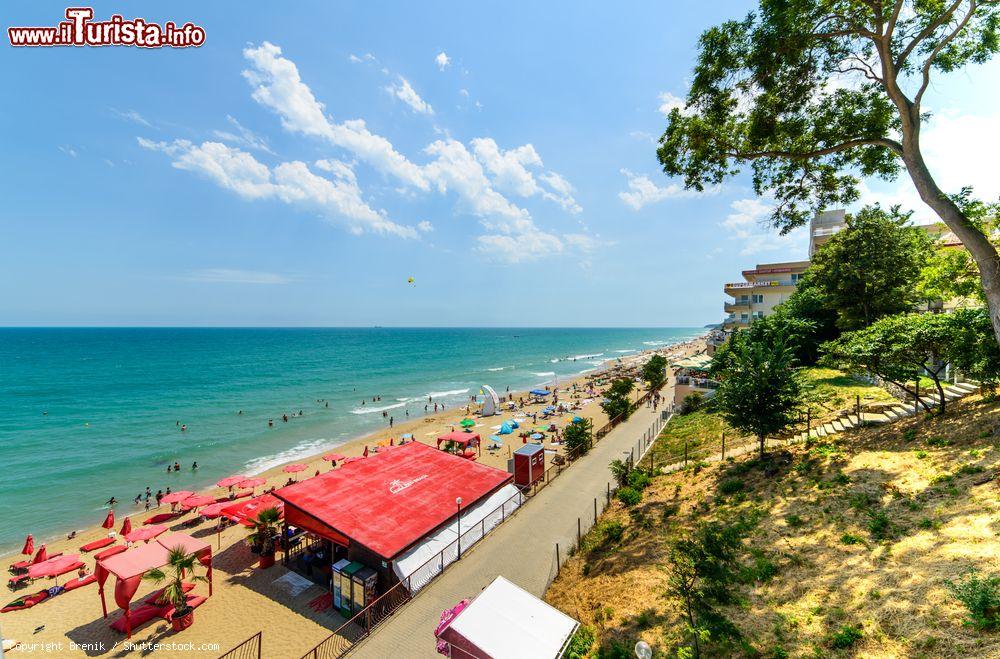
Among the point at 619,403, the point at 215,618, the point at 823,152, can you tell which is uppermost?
the point at 823,152

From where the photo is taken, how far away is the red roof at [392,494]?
14.3 meters

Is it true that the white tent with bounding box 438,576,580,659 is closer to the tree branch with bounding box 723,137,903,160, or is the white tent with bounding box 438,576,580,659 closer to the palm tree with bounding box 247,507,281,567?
the palm tree with bounding box 247,507,281,567

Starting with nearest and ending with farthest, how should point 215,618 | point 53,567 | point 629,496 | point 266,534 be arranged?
1. point 215,618
2. point 629,496
3. point 53,567
4. point 266,534

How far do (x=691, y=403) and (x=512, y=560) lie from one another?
22317 millimetres

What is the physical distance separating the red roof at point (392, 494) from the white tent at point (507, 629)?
19.0 ft

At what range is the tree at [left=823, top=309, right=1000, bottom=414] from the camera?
40.0 ft

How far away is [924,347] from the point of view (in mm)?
13844

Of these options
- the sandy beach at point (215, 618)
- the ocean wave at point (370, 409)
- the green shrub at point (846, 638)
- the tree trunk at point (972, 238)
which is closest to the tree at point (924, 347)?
the tree trunk at point (972, 238)

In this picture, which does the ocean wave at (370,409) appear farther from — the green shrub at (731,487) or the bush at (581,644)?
the bush at (581,644)

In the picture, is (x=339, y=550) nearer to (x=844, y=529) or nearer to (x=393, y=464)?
(x=393, y=464)

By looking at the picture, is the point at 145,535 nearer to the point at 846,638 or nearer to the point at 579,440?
the point at 579,440

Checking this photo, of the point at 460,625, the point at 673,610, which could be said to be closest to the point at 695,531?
the point at 673,610

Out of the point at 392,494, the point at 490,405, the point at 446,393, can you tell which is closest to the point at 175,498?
the point at 392,494

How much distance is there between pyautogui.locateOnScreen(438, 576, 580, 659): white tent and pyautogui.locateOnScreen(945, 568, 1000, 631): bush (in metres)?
6.40
